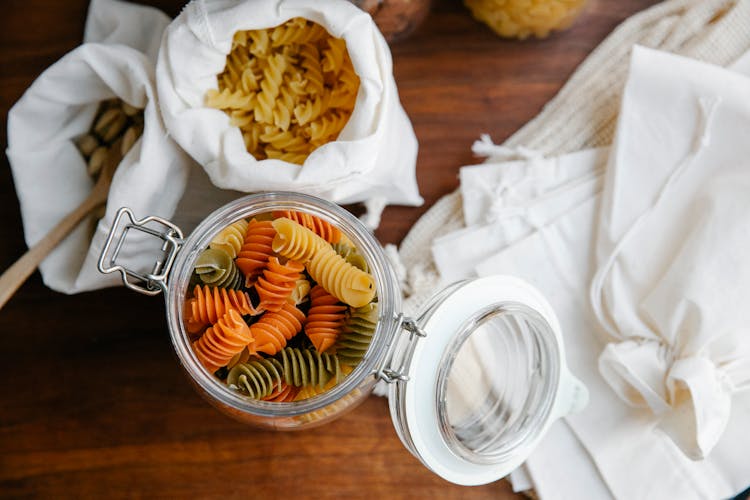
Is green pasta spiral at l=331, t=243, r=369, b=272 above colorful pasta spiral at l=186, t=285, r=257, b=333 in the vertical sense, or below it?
below

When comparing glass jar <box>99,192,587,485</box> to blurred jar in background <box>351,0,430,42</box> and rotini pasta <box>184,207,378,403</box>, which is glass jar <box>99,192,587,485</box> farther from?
blurred jar in background <box>351,0,430,42</box>

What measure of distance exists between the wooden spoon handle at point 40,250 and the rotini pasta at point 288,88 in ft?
0.53

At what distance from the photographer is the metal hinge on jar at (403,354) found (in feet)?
1.64

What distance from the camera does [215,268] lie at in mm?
488

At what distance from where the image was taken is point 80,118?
65cm

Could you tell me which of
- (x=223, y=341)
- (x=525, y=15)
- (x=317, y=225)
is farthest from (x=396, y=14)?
(x=223, y=341)

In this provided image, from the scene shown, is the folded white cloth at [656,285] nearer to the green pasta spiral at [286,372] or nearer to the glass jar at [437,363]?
the glass jar at [437,363]

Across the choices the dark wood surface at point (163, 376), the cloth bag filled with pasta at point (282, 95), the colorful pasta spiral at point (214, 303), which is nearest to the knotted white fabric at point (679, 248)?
the dark wood surface at point (163, 376)

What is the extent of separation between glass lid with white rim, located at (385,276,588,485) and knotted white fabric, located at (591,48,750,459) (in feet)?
0.25

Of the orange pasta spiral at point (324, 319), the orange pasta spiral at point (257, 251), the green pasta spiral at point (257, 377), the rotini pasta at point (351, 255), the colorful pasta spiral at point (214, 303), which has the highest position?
the orange pasta spiral at point (257, 251)

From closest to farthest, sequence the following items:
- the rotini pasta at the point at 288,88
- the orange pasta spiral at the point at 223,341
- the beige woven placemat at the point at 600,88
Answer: the orange pasta spiral at the point at 223,341, the rotini pasta at the point at 288,88, the beige woven placemat at the point at 600,88

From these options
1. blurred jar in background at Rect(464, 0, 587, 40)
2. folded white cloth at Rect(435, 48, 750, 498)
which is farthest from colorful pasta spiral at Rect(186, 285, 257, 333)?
blurred jar in background at Rect(464, 0, 587, 40)

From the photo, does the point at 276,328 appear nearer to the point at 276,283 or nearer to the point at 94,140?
the point at 276,283

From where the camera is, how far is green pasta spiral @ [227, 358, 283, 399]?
1.57ft
